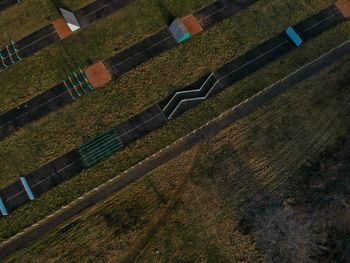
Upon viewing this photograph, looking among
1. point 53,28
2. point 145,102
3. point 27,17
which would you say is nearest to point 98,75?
point 145,102

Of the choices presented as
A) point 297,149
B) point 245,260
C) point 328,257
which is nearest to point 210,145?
point 297,149

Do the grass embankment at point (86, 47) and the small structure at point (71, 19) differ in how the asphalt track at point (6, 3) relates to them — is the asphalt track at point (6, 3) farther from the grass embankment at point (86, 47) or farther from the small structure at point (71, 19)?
the grass embankment at point (86, 47)

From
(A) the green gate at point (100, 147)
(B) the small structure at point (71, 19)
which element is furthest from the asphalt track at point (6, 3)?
(A) the green gate at point (100, 147)

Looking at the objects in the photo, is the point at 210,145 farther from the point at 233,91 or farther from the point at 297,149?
the point at 297,149

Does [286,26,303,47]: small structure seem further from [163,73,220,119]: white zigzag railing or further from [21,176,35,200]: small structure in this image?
[21,176,35,200]: small structure

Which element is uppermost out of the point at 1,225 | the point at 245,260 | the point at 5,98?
the point at 5,98
